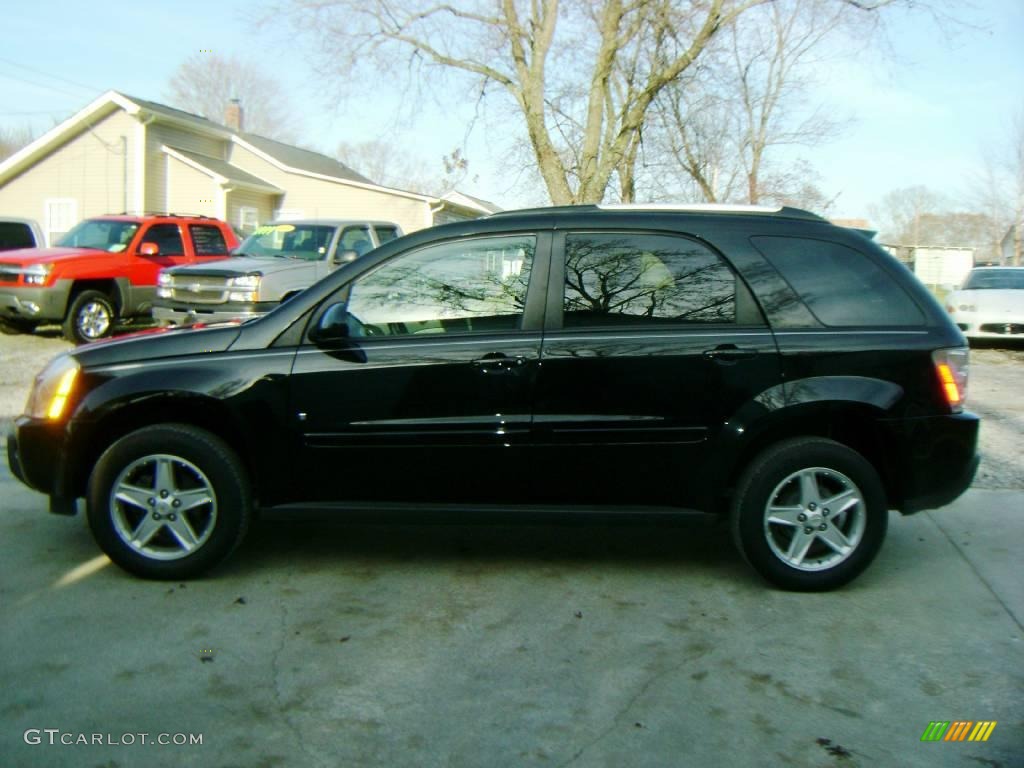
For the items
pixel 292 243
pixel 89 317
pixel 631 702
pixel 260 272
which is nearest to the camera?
pixel 631 702

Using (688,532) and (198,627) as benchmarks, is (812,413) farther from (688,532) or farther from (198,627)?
(198,627)

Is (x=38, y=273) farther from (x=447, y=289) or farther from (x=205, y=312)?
(x=447, y=289)

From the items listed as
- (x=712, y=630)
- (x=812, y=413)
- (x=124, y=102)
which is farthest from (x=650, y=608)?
(x=124, y=102)

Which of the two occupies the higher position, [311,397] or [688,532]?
[311,397]

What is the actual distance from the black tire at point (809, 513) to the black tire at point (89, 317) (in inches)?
437

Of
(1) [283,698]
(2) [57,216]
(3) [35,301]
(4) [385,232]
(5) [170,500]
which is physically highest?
(2) [57,216]

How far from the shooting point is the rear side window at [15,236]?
15758 millimetres

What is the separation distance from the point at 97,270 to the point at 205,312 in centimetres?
259

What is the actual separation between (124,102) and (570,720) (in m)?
26.2

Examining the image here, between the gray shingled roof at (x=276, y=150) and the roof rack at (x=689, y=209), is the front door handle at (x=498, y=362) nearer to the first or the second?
the roof rack at (x=689, y=209)

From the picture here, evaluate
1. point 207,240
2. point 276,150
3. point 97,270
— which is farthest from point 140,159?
point 97,270

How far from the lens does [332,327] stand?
443cm

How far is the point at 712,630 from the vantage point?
414 centimetres

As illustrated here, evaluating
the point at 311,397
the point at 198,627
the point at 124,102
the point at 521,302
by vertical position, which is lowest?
the point at 198,627
